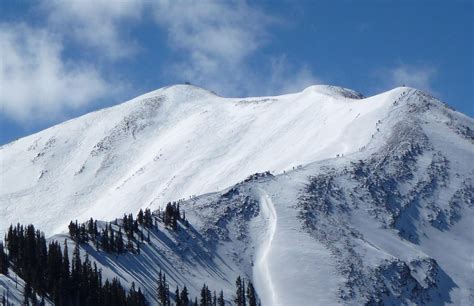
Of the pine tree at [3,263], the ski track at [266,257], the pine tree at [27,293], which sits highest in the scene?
the ski track at [266,257]

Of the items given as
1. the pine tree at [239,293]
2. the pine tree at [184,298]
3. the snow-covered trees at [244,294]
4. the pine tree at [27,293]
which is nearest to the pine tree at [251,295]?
the snow-covered trees at [244,294]

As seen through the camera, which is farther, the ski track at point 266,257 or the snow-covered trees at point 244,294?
the ski track at point 266,257

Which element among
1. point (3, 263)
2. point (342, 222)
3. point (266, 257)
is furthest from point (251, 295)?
point (3, 263)

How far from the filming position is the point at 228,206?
477 feet

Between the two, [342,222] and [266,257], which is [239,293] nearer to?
[266,257]

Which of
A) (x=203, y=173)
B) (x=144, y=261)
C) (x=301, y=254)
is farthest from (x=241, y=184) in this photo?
(x=203, y=173)

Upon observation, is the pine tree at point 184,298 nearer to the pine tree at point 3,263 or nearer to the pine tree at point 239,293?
the pine tree at point 239,293

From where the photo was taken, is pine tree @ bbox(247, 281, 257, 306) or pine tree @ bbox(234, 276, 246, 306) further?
pine tree @ bbox(247, 281, 257, 306)

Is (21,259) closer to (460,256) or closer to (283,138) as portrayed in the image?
(460,256)

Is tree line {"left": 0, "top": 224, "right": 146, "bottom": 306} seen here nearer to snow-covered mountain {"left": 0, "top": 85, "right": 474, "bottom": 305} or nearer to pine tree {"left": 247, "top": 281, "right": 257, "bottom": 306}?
snow-covered mountain {"left": 0, "top": 85, "right": 474, "bottom": 305}

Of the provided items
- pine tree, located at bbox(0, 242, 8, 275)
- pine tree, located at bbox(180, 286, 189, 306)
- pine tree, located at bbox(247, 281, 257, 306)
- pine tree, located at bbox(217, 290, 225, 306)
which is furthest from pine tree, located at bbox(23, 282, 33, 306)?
pine tree, located at bbox(247, 281, 257, 306)

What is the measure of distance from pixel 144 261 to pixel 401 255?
1446 inches

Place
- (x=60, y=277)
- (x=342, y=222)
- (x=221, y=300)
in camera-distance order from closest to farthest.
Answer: (x=60, y=277) → (x=221, y=300) → (x=342, y=222)

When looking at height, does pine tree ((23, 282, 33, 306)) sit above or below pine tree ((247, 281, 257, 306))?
below
